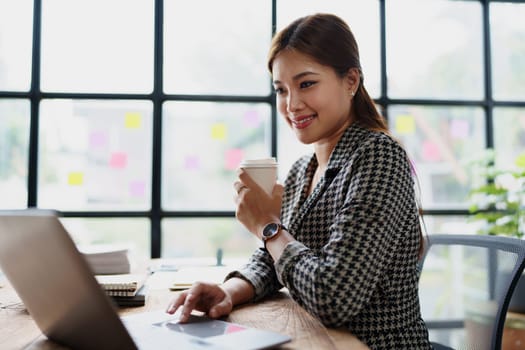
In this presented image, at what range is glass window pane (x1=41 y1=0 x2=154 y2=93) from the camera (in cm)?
241

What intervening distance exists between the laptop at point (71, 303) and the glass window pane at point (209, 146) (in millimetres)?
1638

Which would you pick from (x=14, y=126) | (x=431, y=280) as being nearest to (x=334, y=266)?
(x=431, y=280)

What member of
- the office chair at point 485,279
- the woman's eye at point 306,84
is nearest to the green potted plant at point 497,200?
the office chair at point 485,279

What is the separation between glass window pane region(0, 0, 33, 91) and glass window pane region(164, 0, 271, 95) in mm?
686

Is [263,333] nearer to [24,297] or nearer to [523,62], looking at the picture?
[24,297]

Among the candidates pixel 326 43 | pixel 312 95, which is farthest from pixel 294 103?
pixel 326 43

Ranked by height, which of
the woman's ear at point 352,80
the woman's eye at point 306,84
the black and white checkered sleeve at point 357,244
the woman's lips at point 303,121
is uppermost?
the woman's ear at point 352,80

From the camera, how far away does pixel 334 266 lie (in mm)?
854

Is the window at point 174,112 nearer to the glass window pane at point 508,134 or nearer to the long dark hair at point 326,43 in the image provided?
the glass window pane at point 508,134

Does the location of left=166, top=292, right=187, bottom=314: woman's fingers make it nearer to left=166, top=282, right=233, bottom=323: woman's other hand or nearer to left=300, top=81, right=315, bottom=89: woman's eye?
left=166, top=282, right=233, bottom=323: woman's other hand

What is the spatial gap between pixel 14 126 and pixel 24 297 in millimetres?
1865

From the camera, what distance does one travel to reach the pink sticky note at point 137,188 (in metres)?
2.44

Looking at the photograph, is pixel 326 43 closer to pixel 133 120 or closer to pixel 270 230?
pixel 270 230

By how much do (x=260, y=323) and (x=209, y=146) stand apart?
1.70 meters
